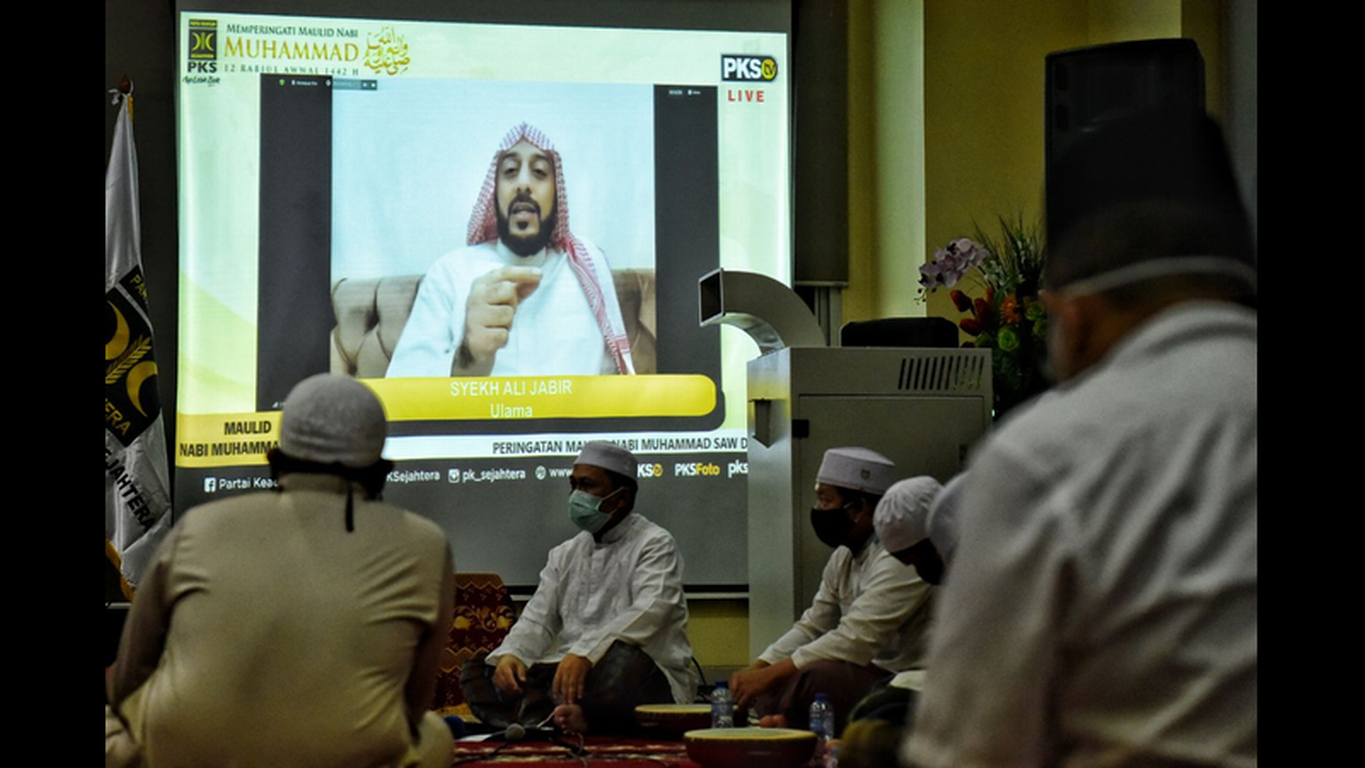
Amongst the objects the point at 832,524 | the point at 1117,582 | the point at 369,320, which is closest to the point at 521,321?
the point at 369,320

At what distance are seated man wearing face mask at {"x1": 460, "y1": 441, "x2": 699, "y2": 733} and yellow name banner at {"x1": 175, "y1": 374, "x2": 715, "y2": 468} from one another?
2.74 ft

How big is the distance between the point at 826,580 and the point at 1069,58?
175 cm

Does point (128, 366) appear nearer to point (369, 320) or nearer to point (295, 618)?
point (369, 320)

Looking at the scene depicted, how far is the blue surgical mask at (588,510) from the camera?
16.4 ft

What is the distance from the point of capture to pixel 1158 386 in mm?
1105

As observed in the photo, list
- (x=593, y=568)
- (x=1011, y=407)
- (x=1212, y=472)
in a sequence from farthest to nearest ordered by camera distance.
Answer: (x=593, y=568) → (x=1011, y=407) → (x=1212, y=472)

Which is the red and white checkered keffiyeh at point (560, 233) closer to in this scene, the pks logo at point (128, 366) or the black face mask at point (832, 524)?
the pks logo at point (128, 366)

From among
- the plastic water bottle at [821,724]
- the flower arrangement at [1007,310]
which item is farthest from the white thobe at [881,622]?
the flower arrangement at [1007,310]

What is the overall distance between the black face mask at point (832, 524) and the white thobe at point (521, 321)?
5.73 ft

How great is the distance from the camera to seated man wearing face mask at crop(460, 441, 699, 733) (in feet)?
14.7

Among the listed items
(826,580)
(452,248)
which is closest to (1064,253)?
(826,580)

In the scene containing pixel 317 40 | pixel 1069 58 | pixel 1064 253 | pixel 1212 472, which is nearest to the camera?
pixel 1212 472

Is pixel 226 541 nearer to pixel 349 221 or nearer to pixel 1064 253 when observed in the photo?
pixel 1064 253

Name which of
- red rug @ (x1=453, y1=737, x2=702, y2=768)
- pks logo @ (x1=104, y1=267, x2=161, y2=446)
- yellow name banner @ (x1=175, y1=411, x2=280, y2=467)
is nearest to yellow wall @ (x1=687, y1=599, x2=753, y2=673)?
yellow name banner @ (x1=175, y1=411, x2=280, y2=467)
